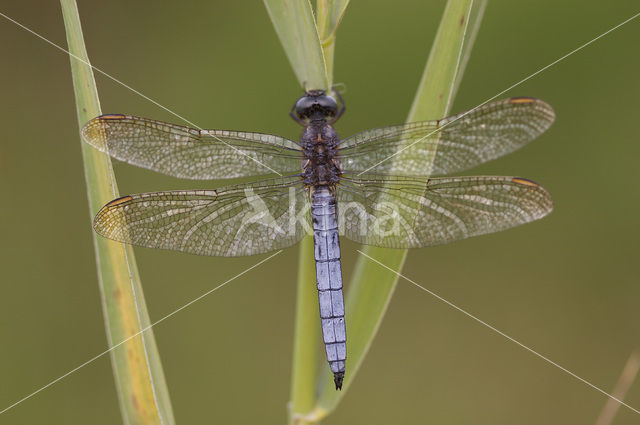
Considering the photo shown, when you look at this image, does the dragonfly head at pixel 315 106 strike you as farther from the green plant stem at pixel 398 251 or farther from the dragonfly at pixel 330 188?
the green plant stem at pixel 398 251

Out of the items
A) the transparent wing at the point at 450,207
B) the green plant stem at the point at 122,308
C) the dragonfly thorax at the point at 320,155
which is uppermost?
the dragonfly thorax at the point at 320,155

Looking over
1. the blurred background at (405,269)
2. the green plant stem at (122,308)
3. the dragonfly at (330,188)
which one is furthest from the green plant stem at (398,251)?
the blurred background at (405,269)

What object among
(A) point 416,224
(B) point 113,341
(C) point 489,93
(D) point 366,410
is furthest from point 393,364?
(B) point 113,341

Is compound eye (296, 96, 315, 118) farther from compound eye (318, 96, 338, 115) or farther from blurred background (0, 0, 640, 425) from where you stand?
blurred background (0, 0, 640, 425)

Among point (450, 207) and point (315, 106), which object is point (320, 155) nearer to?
point (315, 106)

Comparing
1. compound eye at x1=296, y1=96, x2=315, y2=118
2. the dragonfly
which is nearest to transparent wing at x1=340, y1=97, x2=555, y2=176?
the dragonfly

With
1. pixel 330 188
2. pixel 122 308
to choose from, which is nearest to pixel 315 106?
pixel 330 188

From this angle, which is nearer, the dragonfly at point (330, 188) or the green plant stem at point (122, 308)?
the green plant stem at point (122, 308)
